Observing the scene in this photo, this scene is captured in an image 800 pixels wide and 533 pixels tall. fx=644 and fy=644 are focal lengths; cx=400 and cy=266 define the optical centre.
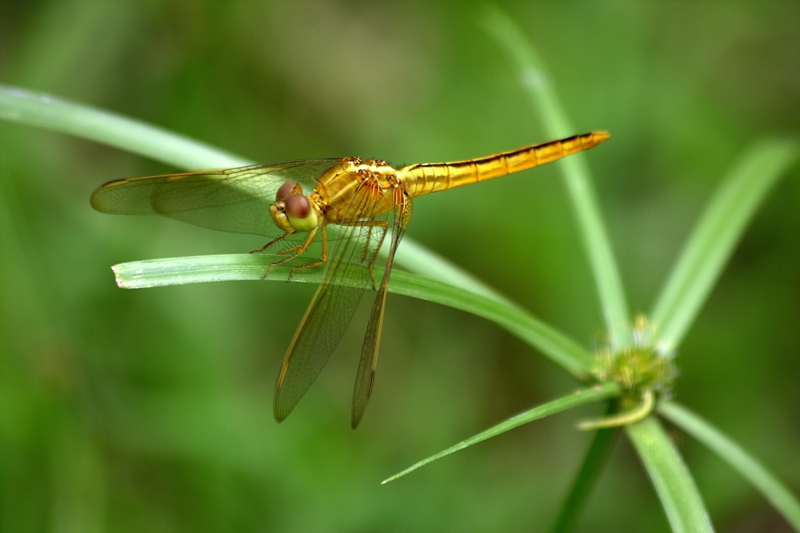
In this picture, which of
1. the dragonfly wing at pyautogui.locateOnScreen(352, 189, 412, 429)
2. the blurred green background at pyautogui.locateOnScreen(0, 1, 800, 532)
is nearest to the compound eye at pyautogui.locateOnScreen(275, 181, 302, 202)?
the dragonfly wing at pyautogui.locateOnScreen(352, 189, 412, 429)

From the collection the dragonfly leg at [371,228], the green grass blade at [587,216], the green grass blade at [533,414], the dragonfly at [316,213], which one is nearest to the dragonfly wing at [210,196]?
the dragonfly at [316,213]

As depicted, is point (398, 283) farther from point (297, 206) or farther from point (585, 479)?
point (585, 479)

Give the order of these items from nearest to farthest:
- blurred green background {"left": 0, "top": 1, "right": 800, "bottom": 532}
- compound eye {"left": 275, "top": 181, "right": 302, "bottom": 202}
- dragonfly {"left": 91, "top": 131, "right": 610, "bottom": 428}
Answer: dragonfly {"left": 91, "top": 131, "right": 610, "bottom": 428} → compound eye {"left": 275, "top": 181, "right": 302, "bottom": 202} → blurred green background {"left": 0, "top": 1, "right": 800, "bottom": 532}

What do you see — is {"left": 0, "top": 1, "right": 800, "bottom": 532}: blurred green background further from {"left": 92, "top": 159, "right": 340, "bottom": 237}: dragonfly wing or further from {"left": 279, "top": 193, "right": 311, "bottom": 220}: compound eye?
{"left": 92, "top": 159, "right": 340, "bottom": 237}: dragonfly wing

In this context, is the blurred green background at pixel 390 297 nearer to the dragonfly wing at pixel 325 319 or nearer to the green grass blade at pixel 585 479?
the green grass blade at pixel 585 479

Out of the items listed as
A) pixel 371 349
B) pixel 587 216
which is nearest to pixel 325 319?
pixel 371 349

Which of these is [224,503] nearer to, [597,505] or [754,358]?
[597,505]
